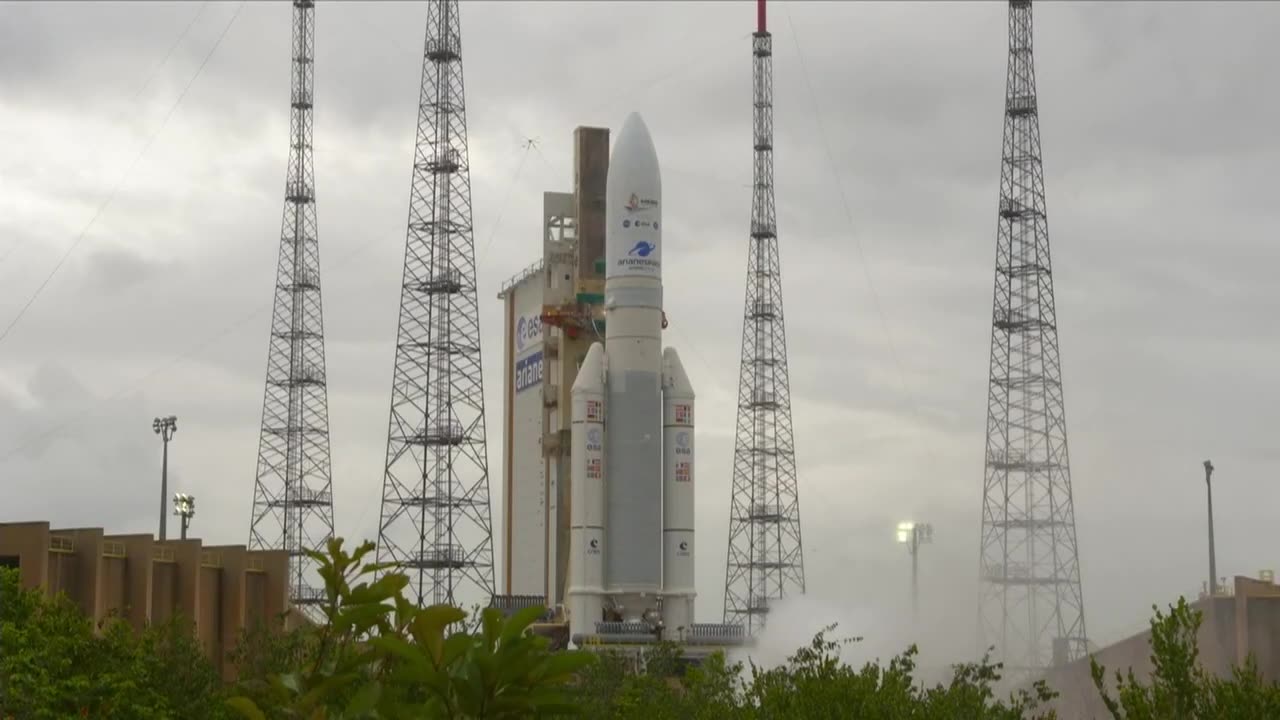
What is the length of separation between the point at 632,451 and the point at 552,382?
12.6 meters

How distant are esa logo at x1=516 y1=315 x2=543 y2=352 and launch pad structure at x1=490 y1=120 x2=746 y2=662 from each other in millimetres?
45

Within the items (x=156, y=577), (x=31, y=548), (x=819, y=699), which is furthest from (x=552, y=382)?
(x=819, y=699)

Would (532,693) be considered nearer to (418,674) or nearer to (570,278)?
(418,674)

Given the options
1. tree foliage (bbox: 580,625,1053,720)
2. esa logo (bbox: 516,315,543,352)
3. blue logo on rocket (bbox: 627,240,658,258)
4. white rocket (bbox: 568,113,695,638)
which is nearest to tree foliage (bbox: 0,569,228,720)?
tree foliage (bbox: 580,625,1053,720)

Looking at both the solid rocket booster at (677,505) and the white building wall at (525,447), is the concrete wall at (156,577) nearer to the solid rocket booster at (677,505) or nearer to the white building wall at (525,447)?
the solid rocket booster at (677,505)

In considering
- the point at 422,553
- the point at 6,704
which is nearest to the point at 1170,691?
the point at 6,704

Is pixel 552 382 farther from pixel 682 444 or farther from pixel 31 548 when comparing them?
pixel 31 548

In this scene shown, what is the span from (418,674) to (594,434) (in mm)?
52808

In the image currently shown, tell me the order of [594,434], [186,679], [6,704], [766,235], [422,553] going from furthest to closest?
[766,235] → [422,553] → [594,434] → [186,679] → [6,704]

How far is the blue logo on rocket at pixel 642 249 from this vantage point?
62500 millimetres

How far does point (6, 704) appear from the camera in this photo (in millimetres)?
33469

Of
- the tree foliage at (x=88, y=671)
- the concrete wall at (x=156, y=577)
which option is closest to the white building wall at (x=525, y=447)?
the concrete wall at (x=156, y=577)

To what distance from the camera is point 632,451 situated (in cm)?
6231

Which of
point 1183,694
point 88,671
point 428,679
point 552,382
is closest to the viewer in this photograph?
point 428,679
